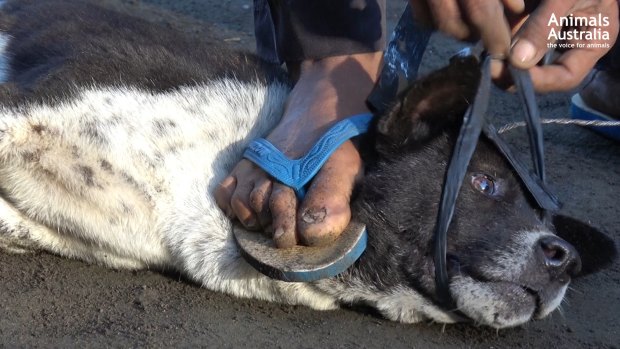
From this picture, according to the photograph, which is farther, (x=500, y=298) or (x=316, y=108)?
(x=316, y=108)

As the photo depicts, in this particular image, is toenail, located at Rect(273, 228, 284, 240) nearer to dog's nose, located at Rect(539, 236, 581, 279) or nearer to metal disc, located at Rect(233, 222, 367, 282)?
metal disc, located at Rect(233, 222, 367, 282)

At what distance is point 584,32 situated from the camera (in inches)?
106

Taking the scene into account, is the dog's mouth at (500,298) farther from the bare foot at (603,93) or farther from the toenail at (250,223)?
the bare foot at (603,93)

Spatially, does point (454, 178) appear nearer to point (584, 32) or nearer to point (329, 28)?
point (584, 32)

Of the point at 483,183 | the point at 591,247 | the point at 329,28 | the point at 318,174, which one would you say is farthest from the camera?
the point at 329,28

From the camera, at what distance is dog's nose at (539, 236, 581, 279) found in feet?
8.49

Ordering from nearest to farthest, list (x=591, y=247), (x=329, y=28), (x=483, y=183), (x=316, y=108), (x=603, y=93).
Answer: (x=483, y=183), (x=316, y=108), (x=591, y=247), (x=329, y=28), (x=603, y=93)

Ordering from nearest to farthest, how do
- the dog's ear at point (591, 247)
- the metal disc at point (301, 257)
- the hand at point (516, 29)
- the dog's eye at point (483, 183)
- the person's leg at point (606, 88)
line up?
the hand at point (516, 29), the metal disc at point (301, 257), the dog's eye at point (483, 183), the dog's ear at point (591, 247), the person's leg at point (606, 88)

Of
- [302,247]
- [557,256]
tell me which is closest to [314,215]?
[302,247]

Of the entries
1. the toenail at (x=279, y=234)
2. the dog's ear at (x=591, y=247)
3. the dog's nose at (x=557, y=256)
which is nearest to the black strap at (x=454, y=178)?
the dog's nose at (x=557, y=256)

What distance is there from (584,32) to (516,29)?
22cm

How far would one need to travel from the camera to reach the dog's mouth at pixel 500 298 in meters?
2.57

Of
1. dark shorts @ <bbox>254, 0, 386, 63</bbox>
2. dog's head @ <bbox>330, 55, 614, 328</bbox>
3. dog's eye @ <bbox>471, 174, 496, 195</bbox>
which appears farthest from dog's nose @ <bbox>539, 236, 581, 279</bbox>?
dark shorts @ <bbox>254, 0, 386, 63</bbox>

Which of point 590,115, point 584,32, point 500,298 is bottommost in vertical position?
point 590,115
